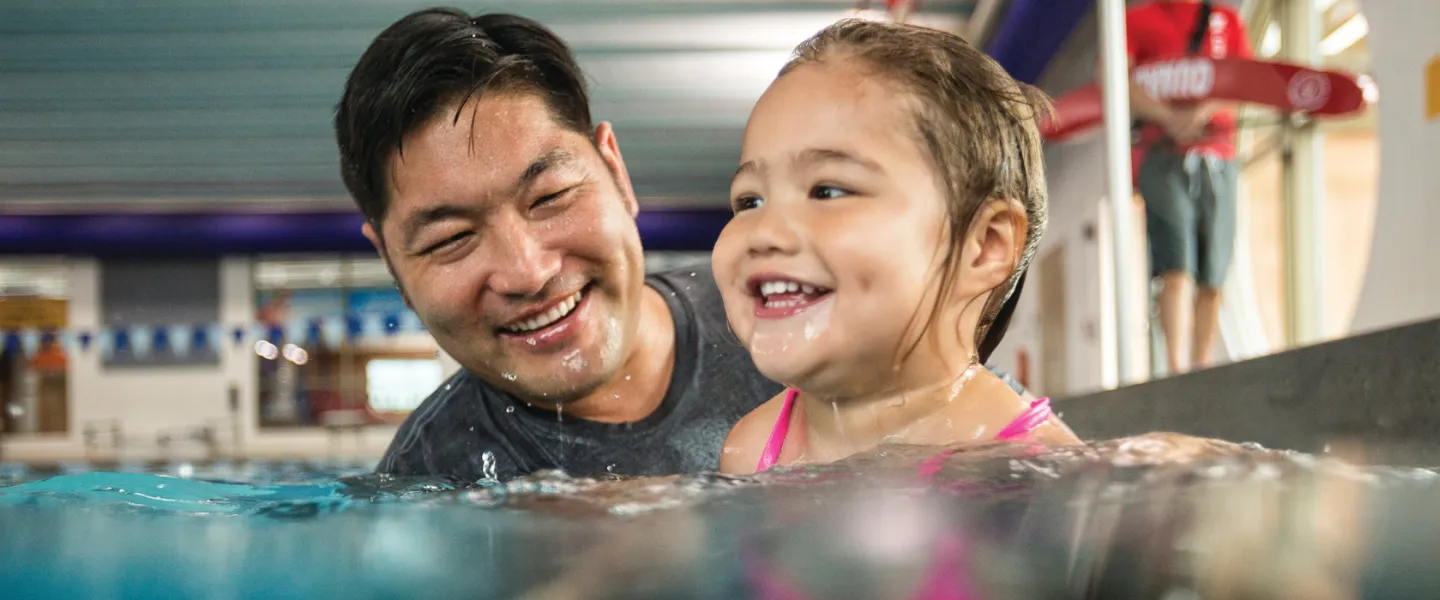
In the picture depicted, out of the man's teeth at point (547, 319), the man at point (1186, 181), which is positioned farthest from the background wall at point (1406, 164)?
the man's teeth at point (547, 319)

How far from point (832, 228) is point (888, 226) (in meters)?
0.06

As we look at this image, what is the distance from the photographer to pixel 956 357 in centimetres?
137

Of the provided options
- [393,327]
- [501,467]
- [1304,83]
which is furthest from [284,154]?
[1304,83]

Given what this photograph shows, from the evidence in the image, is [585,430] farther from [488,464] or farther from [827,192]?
[827,192]

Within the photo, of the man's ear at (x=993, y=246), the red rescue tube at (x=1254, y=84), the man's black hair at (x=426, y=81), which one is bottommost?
the man's ear at (x=993, y=246)

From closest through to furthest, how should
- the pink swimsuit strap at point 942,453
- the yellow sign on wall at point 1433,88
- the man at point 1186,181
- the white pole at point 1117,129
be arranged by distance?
the pink swimsuit strap at point 942,453 < the white pole at point 1117,129 < the yellow sign on wall at point 1433,88 < the man at point 1186,181

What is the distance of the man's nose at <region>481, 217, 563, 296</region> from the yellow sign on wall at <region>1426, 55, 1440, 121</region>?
367 centimetres

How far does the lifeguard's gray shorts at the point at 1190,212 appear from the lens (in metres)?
4.35

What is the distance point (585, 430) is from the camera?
1.96m

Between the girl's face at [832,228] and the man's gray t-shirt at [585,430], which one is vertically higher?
the girl's face at [832,228]

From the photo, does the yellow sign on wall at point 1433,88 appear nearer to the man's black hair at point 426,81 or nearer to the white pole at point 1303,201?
the white pole at point 1303,201

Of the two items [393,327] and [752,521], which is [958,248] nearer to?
[752,521]

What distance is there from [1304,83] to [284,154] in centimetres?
420

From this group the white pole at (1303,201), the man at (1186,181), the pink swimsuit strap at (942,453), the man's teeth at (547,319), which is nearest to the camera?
the pink swimsuit strap at (942,453)
